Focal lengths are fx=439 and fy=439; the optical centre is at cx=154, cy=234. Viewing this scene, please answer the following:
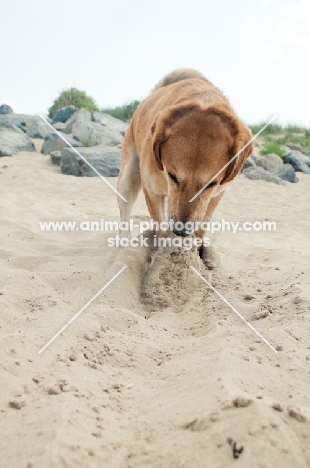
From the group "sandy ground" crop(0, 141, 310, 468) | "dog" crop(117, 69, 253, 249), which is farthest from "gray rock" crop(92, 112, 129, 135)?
"dog" crop(117, 69, 253, 249)

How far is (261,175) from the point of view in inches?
439

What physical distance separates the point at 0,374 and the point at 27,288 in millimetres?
1279

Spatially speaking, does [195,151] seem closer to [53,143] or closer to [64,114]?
[53,143]

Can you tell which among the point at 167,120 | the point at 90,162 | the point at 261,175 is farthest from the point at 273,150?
the point at 167,120

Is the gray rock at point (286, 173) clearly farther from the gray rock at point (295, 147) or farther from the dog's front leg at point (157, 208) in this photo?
the dog's front leg at point (157, 208)

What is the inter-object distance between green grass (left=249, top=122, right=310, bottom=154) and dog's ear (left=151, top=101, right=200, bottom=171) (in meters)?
12.6

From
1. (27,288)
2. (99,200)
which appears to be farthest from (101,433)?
(99,200)

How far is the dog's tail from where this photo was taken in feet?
15.9

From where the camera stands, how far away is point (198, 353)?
2.35 m

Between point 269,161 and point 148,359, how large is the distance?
1077 centimetres

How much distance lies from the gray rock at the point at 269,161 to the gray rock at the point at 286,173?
0.51 metres

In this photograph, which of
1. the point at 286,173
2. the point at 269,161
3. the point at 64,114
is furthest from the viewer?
the point at 64,114

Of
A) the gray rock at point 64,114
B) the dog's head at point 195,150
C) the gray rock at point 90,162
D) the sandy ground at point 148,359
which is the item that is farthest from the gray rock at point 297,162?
the dog's head at point 195,150

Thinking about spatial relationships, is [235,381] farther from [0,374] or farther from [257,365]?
[0,374]
